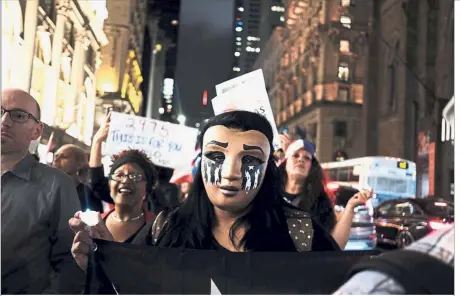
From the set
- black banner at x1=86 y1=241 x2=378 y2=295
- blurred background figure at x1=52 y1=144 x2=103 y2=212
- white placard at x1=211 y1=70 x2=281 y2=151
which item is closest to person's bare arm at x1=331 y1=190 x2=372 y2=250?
black banner at x1=86 y1=241 x2=378 y2=295

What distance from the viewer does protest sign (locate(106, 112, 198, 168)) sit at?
2.13 metres

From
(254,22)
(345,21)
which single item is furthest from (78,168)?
(345,21)

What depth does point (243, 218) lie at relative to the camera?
1894mm

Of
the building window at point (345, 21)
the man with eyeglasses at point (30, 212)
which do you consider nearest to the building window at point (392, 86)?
the building window at point (345, 21)

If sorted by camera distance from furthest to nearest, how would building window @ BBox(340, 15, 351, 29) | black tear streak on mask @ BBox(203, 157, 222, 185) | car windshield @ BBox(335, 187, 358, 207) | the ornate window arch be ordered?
1. the ornate window arch
2. car windshield @ BBox(335, 187, 358, 207)
3. building window @ BBox(340, 15, 351, 29)
4. black tear streak on mask @ BBox(203, 157, 222, 185)

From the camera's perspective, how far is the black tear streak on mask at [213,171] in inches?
72.5

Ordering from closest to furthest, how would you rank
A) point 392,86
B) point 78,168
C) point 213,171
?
point 213,171 → point 78,168 → point 392,86

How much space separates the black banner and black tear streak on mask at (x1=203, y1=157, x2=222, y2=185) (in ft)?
0.95

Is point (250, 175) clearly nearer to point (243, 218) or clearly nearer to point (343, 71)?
point (243, 218)

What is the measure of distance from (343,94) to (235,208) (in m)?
1.02

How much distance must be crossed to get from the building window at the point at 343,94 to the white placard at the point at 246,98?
0.61 m

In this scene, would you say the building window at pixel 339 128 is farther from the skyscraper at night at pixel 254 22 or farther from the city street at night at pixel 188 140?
the skyscraper at night at pixel 254 22

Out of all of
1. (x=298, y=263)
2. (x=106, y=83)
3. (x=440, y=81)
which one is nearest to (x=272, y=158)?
(x=298, y=263)

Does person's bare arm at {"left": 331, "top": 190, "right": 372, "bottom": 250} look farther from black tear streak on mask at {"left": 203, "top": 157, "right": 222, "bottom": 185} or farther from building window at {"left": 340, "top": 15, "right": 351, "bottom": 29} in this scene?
building window at {"left": 340, "top": 15, "right": 351, "bottom": 29}
